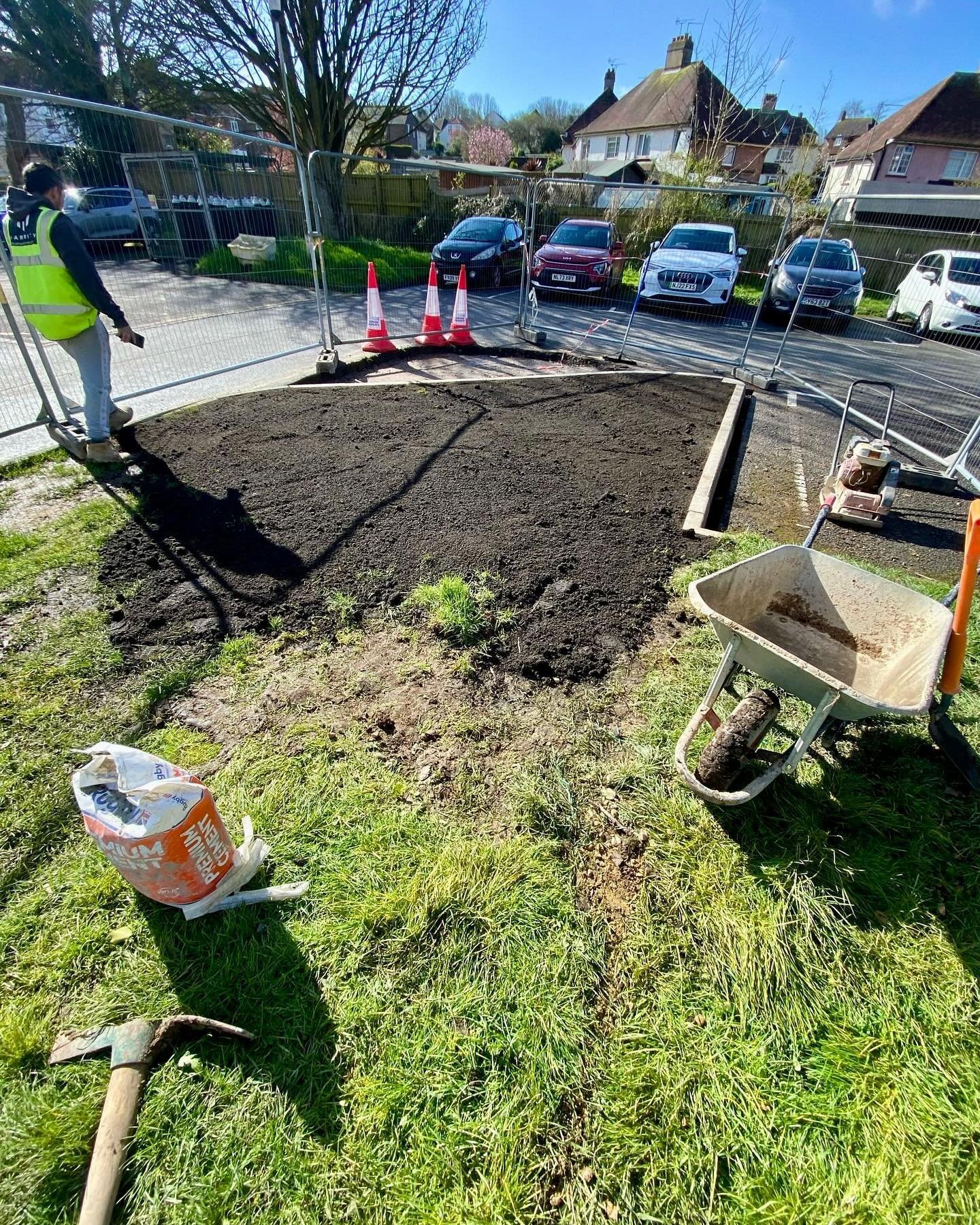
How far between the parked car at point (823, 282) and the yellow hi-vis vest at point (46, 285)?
1278cm

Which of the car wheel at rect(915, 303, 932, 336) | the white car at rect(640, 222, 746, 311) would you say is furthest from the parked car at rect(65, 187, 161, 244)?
the car wheel at rect(915, 303, 932, 336)

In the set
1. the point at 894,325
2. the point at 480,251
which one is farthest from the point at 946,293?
the point at 480,251

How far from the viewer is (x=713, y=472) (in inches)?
212

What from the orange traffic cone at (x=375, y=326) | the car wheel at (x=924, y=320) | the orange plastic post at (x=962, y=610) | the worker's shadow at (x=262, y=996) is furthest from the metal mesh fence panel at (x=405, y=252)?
the car wheel at (x=924, y=320)

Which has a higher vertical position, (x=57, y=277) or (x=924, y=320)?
(x=57, y=277)

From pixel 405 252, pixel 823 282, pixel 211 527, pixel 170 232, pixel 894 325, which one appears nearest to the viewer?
pixel 211 527

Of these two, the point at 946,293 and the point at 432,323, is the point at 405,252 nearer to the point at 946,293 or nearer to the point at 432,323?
the point at 432,323

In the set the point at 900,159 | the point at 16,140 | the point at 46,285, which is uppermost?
the point at 900,159

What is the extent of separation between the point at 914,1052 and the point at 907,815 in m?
0.94

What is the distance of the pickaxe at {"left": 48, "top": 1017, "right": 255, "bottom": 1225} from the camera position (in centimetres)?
137

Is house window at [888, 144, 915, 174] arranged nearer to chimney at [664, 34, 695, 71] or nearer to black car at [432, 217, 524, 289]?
chimney at [664, 34, 695, 71]

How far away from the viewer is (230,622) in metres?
3.32

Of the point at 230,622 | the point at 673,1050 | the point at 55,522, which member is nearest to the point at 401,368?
the point at 55,522

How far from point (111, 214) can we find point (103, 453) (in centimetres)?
297
